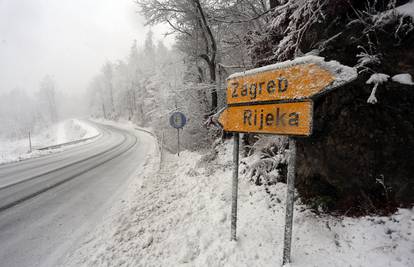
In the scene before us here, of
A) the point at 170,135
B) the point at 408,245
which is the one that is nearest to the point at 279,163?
the point at 408,245

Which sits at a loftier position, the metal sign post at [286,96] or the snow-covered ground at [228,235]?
the metal sign post at [286,96]

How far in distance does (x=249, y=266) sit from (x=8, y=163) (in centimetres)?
1342

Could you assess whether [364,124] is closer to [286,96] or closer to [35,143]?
[286,96]

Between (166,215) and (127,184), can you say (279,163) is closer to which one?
(166,215)

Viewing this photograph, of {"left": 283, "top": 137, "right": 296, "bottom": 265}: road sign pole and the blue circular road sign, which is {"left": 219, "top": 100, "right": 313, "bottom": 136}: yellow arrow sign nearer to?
{"left": 283, "top": 137, "right": 296, "bottom": 265}: road sign pole

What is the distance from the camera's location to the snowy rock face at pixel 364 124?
2328mm

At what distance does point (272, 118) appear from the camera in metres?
2.14

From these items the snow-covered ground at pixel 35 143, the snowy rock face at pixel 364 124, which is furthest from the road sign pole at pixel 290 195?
the snow-covered ground at pixel 35 143

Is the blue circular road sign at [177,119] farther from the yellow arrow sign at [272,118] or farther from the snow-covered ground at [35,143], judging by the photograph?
the snow-covered ground at [35,143]

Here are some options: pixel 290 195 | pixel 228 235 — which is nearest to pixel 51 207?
pixel 228 235

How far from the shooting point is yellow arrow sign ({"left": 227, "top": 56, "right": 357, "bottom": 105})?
1.68 meters

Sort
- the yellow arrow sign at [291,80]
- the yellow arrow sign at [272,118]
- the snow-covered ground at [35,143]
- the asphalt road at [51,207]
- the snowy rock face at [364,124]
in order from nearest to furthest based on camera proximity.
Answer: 1. the yellow arrow sign at [291,80]
2. the yellow arrow sign at [272,118]
3. the snowy rock face at [364,124]
4. the asphalt road at [51,207]
5. the snow-covered ground at [35,143]

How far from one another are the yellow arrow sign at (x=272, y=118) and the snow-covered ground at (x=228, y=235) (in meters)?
1.60

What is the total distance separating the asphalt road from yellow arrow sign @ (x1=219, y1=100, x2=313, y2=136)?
137 inches
